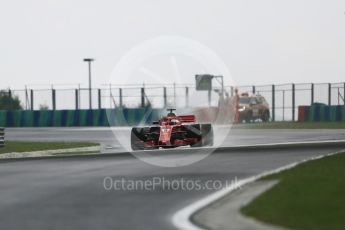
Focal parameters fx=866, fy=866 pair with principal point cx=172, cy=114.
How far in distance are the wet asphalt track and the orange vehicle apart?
36.7m

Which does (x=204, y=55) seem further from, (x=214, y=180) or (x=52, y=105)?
(x=52, y=105)

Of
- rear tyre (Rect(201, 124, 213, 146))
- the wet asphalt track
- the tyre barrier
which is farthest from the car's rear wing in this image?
the tyre barrier

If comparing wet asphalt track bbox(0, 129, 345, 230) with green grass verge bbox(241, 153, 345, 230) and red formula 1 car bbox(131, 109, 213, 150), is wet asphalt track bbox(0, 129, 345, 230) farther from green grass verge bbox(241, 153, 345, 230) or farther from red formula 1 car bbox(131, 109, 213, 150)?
red formula 1 car bbox(131, 109, 213, 150)

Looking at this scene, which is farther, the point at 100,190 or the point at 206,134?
the point at 206,134

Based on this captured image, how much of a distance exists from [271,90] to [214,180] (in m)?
49.4

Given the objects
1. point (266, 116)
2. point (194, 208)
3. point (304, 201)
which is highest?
point (266, 116)

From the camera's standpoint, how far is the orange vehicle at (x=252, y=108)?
57969 mm

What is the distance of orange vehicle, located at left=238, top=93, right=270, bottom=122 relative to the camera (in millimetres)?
57969

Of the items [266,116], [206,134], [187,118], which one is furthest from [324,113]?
[206,134]

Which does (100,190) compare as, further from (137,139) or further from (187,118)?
(187,118)

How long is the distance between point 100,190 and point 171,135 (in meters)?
10.6

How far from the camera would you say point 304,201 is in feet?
35.2

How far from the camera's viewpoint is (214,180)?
46.6 feet

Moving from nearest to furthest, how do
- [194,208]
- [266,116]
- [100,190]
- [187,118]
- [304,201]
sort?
[304,201] < [194,208] < [100,190] < [187,118] < [266,116]
